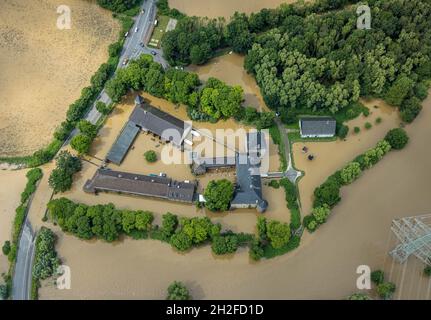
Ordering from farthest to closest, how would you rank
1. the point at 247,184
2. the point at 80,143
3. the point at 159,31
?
the point at 159,31 → the point at 80,143 → the point at 247,184

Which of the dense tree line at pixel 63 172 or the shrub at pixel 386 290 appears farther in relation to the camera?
the dense tree line at pixel 63 172

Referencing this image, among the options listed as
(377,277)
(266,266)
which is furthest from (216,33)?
(377,277)

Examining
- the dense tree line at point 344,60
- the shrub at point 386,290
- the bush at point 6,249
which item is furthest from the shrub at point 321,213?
the bush at point 6,249

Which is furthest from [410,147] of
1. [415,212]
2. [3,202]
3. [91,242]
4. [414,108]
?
[3,202]

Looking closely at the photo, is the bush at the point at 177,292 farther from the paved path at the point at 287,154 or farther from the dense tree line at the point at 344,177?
the paved path at the point at 287,154

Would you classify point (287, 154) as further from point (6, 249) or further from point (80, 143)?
point (6, 249)

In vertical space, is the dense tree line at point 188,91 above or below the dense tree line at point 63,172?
above

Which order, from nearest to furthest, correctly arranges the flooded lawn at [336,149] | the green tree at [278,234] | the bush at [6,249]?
the green tree at [278,234], the bush at [6,249], the flooded lawn at [336,149]
